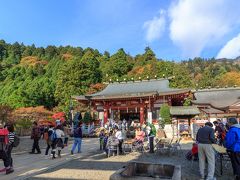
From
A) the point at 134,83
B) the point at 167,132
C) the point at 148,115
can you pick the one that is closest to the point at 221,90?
the point at 134,83

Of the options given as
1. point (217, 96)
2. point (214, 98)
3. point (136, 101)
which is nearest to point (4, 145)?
point (136, 101)

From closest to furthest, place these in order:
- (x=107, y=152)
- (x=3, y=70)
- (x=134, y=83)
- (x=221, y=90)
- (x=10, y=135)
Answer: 1. (x=10, y=135)
2. (x=107, y=152)
3. (x=134, y=83)
4. (x=221, y=90)
5. (x=3, y=70)

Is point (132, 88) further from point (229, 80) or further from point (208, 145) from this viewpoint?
point (229, 80)

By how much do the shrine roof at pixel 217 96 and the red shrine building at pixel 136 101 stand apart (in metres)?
5.80

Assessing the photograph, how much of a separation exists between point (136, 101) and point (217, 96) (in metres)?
13.1

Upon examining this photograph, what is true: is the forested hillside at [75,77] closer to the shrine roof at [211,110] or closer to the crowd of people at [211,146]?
the shrine roof at [211,110]

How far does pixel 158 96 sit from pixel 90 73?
65.7 feet

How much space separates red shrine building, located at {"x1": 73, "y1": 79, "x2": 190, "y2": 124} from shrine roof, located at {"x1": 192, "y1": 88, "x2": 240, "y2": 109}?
19.0ft

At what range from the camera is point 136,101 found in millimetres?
29328

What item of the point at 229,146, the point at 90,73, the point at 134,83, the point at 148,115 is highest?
the point at 90,73

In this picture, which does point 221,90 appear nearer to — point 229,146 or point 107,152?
point 107,152

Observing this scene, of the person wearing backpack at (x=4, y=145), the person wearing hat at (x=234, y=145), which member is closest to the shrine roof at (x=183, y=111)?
the person wearing hat at (x=234, y=145)

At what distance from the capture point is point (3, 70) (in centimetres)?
6375

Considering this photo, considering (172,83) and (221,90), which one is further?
(172,83)
